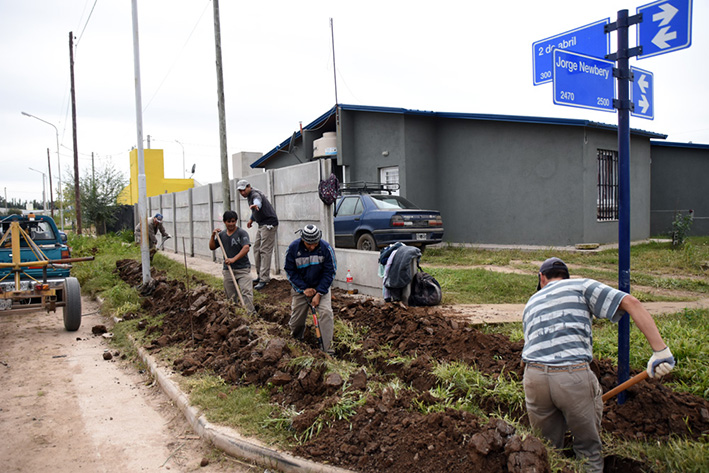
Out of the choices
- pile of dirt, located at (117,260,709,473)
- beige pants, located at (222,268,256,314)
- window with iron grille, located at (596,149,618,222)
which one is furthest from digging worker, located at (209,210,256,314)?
window with iron grille, located at (596,149,618,222)

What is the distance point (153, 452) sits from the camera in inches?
175

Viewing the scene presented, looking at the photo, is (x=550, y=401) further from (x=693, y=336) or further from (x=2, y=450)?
(x=2, y=450)

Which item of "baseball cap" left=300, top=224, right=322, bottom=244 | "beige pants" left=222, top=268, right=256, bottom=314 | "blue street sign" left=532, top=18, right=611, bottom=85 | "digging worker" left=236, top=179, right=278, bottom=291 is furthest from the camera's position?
"digging worker" left=236, top=179, right=278, bottom=291

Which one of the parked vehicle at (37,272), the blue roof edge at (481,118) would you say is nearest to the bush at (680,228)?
the blue roof edge at (481,118)

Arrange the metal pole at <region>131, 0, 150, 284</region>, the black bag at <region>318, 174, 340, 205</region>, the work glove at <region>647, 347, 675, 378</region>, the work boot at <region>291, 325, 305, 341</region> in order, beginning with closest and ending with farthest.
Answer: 1. the work glove at <region>647, 347, 675, 378</region>
2. the work boot at <region>291, 325, 305, 341</region>
3. the black bag at <region>318, 174, 340, 205</region>
4. the metal pole at <region>131, 0, 150, 284</region>

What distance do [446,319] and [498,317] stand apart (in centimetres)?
88

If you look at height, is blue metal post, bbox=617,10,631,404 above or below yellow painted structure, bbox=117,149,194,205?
below

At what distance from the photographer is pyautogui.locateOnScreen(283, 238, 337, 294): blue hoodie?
652 cm

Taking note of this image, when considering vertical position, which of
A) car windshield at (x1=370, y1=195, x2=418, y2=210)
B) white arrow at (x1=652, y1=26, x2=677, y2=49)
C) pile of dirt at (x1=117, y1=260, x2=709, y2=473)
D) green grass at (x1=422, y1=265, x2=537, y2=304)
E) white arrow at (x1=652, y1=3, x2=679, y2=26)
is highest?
white arrow at (x1=652, y1=3, x2=679, y2=26)

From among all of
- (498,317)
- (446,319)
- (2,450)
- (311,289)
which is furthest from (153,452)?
(498,317)

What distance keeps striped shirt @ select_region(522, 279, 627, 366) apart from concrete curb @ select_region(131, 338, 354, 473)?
1591 mm

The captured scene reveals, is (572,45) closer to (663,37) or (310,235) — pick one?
(663,37)

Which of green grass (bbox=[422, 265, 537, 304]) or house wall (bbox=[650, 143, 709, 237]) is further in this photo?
house wall (bbox=[650, 143, 709, 237])

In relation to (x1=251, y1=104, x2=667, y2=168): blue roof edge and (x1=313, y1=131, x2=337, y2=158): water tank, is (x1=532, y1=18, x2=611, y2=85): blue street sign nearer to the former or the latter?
(x1=251, y1=104, x2=667, y2=168): blue roof edge
